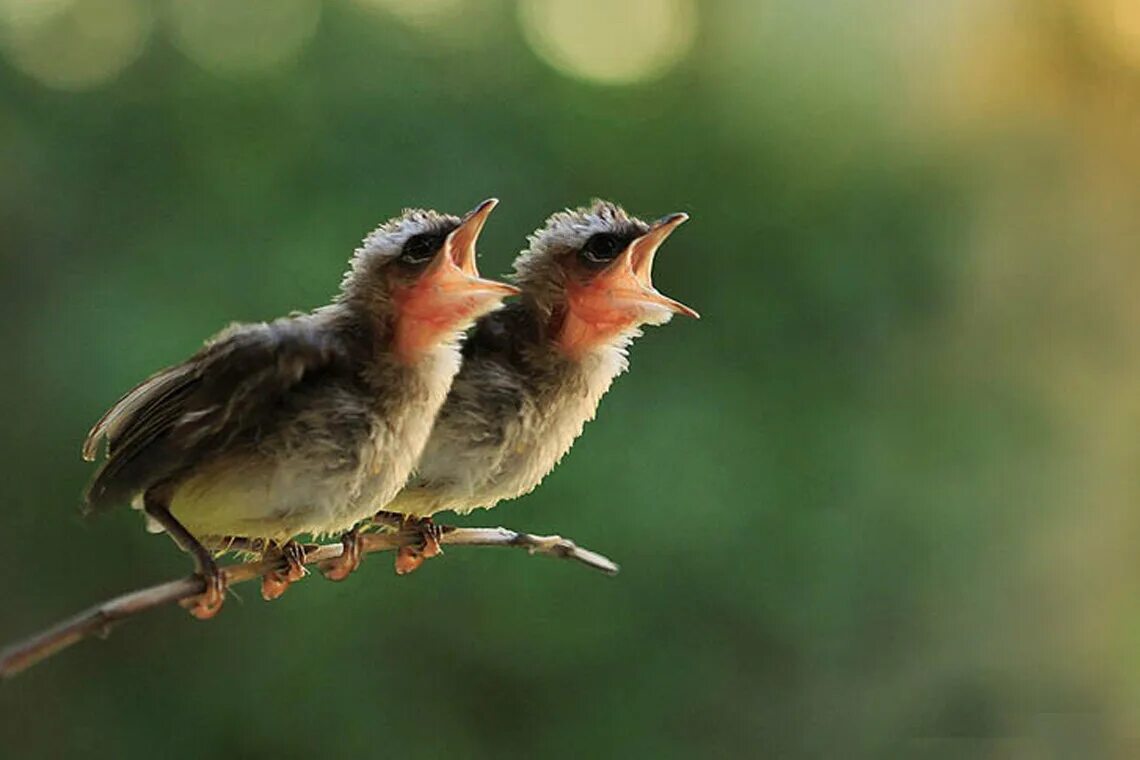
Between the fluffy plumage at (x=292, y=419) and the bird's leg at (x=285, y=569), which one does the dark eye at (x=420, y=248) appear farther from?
the bird's leg at (x=285, y=569)

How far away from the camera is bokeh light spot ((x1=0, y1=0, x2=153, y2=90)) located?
1.20m

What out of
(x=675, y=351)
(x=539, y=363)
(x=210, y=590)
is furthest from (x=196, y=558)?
(x=675, y=351)

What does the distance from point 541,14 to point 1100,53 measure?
71cm

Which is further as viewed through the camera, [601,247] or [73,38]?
[73,38]

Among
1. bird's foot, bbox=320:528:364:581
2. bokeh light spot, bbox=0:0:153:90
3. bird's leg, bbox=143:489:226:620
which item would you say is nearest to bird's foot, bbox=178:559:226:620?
bird's leg, bbox=143:489:226:620

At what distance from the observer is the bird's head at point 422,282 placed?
665 mm

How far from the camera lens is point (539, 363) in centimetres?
79

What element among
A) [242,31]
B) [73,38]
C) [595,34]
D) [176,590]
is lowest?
[176,590]

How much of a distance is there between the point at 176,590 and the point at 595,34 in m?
0.93

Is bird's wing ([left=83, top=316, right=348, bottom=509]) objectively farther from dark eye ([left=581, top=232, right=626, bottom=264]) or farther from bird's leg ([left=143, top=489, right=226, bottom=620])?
dark eye ([left=581, top=232, right=626, bottom=264])

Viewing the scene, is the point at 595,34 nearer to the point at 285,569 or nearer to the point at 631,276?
the point at 631,276

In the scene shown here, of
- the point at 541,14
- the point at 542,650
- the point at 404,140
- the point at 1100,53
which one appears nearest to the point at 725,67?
the point at 541,14

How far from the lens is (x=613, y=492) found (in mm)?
1418

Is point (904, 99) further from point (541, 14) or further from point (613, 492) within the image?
point (613, 492)
